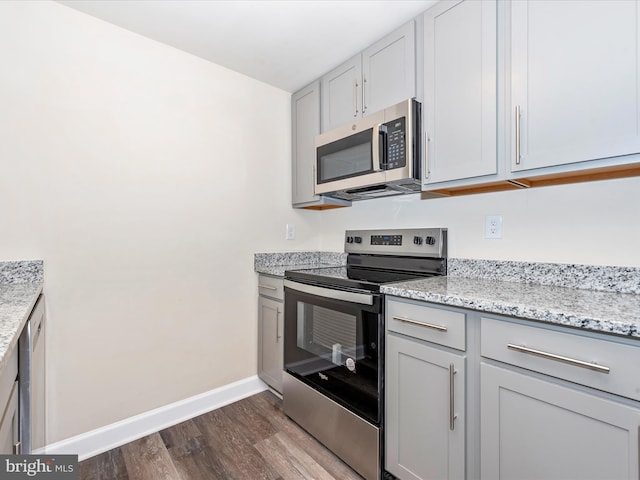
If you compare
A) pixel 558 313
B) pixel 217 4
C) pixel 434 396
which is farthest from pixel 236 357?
pixel 217 4

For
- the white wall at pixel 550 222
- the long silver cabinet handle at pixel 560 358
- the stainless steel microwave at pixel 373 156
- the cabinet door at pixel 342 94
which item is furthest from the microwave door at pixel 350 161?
the long silver cabinet handle at pixel 560 358

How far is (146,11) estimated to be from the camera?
1.71 m

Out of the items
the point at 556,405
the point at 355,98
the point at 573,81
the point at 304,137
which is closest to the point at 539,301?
the point at 556,405

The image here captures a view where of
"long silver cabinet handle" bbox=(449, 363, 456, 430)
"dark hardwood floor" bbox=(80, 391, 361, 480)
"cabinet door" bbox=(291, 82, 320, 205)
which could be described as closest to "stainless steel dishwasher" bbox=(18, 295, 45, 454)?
"dark hardwood floor" bbox=(80, 391, 361, 480)

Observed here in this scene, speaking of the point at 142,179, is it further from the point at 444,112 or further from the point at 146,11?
the point at 444,112

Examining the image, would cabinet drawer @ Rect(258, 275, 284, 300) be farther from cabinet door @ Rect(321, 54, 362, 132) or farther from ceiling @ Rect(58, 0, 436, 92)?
ceiling @ Rect(58, 0, 436, 92)

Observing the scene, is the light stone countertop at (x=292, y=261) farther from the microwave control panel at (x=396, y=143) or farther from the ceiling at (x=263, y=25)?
the ceiling at (x=263, y=25)

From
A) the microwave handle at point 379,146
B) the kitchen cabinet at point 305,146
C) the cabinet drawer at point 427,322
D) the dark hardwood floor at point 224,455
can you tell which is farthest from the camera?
the kitchen cabinet at point 305,146

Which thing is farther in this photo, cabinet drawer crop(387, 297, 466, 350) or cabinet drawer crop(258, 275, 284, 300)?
cabinet drawer crop(258, 275, 284, 300)

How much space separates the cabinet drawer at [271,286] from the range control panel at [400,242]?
1.96ft

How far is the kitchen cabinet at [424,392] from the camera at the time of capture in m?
1.22

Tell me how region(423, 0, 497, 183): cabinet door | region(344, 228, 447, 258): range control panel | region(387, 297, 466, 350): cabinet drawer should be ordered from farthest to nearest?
1. region(344, 228, 447, 258): range control panel
2. region(423, 0, 497, 183): cabinet door
3. region(387, 297, 466, 350): cabinet drawer

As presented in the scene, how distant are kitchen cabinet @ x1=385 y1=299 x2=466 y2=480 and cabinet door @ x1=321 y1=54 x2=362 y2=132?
50.6 inches

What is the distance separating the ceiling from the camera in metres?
1.66
